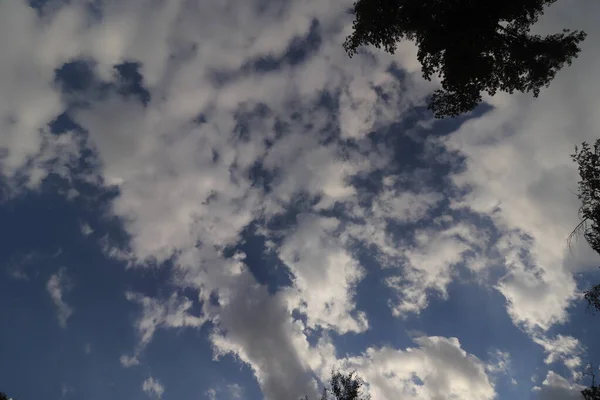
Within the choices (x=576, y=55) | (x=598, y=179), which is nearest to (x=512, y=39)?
(x=576, y=55)

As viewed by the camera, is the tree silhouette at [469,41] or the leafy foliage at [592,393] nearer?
the tree silhouette at [469,41]

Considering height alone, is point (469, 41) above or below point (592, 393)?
above

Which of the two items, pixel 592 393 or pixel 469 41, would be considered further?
pixel 592 393

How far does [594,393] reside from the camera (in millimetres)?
23734

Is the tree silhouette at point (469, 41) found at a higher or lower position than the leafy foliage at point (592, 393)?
higher

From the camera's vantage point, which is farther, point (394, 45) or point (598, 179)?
point (394, 45)

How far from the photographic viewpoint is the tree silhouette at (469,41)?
55.4 feet

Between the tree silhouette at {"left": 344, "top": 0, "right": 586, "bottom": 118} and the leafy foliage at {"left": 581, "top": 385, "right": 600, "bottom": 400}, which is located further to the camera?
the leafy foliage at {"left": 581, "top": 385, "right": 600, "bottom": 400}

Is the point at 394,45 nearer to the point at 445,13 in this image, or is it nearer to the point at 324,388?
the point at 445,13

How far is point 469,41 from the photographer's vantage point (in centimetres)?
1677

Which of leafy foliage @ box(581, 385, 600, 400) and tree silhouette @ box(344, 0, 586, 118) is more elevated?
tree silhouette @ box(344, 0, 586, 118)

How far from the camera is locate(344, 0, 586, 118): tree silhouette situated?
16.9 metres

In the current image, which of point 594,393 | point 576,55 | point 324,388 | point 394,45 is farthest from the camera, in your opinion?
point 324,388

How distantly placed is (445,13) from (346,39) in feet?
20.2
